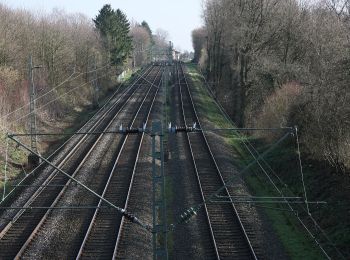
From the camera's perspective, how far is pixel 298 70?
34562mm

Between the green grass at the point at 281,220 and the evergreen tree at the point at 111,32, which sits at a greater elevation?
the evergreen tree at the point at 111,32

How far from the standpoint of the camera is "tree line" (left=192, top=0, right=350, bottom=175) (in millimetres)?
20703

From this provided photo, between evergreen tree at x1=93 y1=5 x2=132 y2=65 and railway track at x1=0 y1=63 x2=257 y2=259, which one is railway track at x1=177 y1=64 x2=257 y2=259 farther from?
evergreen tree at x1=93 y1=5 x2=132 y2=65

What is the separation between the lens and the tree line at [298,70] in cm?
2070

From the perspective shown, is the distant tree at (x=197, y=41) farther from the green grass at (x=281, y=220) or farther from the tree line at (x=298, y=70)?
the green grass at (x=281, y=220)

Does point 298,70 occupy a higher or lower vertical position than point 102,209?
higher

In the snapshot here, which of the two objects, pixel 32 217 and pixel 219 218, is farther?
pixel 32 217

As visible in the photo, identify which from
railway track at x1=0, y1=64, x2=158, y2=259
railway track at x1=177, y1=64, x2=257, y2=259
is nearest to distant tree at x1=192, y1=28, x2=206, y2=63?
railway track at x1=177, y1=64, x2=257, y2=259

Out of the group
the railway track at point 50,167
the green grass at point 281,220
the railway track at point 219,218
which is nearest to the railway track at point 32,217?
the railway track at point 50,167

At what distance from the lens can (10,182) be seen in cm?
→ 2439

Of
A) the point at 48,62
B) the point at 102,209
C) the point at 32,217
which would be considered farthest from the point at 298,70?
the point at 48,62

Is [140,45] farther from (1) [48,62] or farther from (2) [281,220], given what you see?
(2) [281,220]

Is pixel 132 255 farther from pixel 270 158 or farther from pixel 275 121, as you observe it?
pixel 275 121

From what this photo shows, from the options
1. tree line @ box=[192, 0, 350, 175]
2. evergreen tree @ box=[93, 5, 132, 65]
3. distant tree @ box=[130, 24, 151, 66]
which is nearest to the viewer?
tree line @ box=[192, 0, 350, 175]
